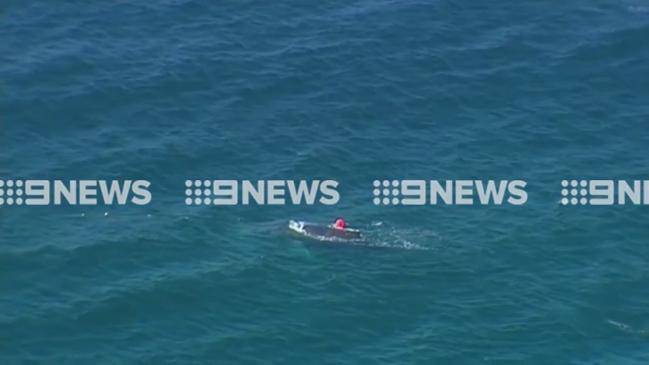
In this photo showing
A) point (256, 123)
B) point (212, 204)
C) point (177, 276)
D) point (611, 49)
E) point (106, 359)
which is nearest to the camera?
point (106, 359)

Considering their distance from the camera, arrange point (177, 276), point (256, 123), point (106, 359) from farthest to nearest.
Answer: point (256, 123) → point (177, 276) → point (106, 359)

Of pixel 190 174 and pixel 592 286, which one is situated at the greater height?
pixel 190 174

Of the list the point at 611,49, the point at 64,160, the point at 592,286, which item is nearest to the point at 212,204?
the point at 64,160

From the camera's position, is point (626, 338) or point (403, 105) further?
point (403, 105)

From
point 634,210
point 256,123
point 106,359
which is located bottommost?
point 106,359

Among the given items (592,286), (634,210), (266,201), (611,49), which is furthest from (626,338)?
(611,49)

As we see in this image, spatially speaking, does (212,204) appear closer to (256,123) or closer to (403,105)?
(256,123)
